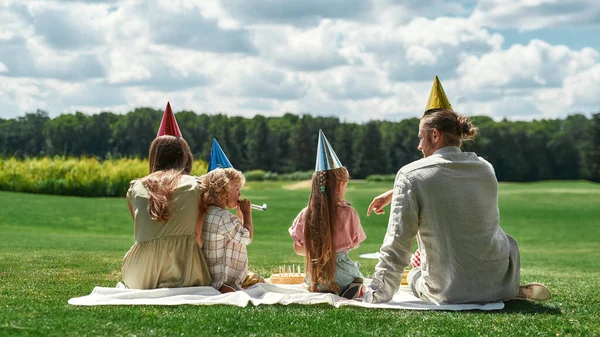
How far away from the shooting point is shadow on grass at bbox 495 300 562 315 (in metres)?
6.02

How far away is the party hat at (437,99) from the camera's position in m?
7.05

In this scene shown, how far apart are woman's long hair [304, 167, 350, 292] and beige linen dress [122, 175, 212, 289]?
1.05m

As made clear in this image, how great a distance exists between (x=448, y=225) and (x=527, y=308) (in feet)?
3.57

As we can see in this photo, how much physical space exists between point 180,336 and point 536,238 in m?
20.4

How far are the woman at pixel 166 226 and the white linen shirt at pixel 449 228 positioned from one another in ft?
5.76

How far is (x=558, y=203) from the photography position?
32.2m

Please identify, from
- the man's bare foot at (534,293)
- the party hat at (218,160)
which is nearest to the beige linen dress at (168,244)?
the party hat at (218,160)

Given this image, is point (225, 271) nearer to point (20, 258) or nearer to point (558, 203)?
point (20, 258)

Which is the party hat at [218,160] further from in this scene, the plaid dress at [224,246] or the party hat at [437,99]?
the party hat at [437,99]

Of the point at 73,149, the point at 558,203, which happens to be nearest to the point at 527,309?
the point at 558,203

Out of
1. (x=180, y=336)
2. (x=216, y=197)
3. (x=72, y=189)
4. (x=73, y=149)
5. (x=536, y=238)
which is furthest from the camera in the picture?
(x=73, y=149)

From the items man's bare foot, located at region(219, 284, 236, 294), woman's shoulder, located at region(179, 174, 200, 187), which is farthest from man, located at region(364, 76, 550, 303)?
woman's shoulder, located at region(179, 174, 200, 187)

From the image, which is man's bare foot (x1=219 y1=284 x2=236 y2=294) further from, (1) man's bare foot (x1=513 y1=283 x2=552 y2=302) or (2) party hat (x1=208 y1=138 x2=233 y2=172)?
(1) man's bare foot (x1=513 y1=283 x2=552 y2=302)

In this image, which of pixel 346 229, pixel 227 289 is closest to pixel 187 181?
pixel 227 289
